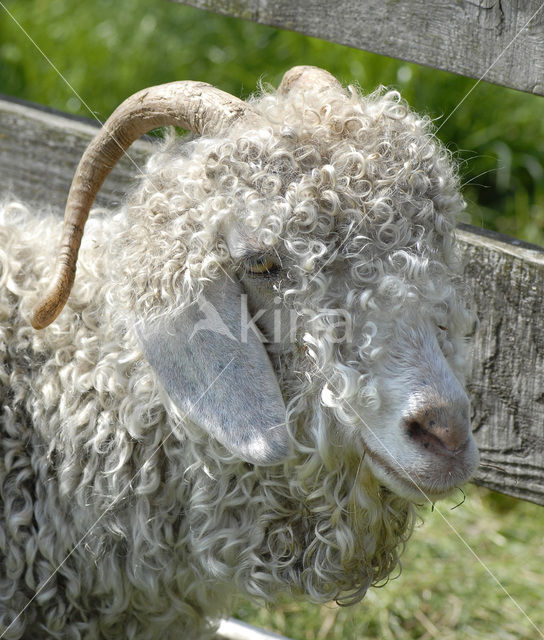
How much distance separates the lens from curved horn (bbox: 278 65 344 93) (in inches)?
83.0

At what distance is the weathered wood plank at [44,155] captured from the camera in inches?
107

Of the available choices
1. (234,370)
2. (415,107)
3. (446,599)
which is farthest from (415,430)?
(415,107)

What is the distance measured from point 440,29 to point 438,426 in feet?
3.42

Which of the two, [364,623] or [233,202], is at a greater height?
[233,202]

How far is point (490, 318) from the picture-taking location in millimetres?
2342

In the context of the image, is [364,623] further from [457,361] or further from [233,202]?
[233,202]

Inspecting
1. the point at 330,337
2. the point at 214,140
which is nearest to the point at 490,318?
the point at 330,337

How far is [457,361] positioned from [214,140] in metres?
0.70

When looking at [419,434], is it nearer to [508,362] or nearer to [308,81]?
[508,362]

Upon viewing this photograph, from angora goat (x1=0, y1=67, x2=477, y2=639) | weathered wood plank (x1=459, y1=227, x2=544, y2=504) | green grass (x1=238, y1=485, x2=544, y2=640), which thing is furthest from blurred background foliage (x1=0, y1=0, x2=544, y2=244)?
angora goat (x1=0, y1=67, x2=477, y2=639)

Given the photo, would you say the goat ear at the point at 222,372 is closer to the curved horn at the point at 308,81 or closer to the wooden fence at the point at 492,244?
the curved horn at the point at 308,81

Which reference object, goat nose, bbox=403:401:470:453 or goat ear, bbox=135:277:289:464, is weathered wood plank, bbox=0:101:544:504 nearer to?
goat nose, bbox=403:401:470:453

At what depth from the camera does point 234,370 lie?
1905mm

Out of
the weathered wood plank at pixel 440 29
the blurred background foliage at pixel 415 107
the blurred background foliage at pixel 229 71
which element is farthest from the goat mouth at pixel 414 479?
the blurred background foliage at pixel 229 71
